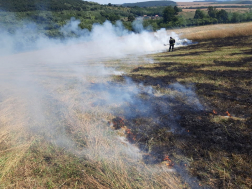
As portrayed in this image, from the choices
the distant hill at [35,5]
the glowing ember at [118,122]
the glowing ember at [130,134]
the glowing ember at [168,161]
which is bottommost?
the glowing ember at [168,161]

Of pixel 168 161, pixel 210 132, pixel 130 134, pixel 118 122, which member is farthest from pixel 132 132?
pixel 210 132

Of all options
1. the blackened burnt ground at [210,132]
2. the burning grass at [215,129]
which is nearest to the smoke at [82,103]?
the blackened burnt ground at [210,132]

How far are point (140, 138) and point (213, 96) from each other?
14.4ft

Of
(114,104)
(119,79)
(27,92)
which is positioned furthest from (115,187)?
(27,92)

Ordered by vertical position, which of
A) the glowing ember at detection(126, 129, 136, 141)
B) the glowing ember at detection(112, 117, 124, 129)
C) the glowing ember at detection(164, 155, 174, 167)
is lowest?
the glowing ember at detection(164, 155, 174, 167)

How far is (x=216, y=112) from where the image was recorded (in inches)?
250

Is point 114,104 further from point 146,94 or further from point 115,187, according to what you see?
point 115,187

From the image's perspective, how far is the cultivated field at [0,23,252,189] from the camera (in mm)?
4129

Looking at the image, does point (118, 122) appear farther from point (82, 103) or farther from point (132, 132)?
point (82, 103)

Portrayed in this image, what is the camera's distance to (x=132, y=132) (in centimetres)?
572

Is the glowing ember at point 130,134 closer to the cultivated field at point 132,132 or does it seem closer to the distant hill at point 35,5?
the cultivated field at point 132,132

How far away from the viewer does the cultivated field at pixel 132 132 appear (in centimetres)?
413

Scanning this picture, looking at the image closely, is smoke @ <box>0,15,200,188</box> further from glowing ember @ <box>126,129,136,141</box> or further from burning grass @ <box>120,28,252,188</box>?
burning grass @ <box>120,28,252,188</box>

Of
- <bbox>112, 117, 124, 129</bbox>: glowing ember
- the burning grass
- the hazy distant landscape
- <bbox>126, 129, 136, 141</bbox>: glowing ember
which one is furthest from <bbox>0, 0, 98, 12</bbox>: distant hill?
<bbox>126, 129, 136, 141</bbox>: glowing ember
